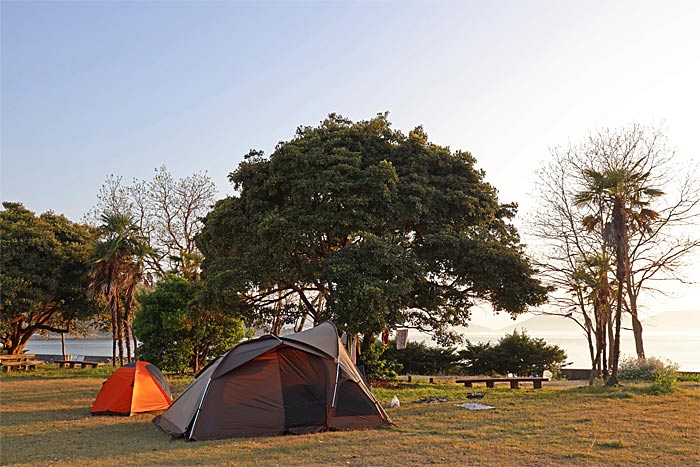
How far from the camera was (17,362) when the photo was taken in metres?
26.2

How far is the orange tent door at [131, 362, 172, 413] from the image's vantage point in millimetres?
13008

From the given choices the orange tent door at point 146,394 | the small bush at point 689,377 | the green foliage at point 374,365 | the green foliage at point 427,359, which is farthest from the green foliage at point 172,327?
the small bush at point 689,377

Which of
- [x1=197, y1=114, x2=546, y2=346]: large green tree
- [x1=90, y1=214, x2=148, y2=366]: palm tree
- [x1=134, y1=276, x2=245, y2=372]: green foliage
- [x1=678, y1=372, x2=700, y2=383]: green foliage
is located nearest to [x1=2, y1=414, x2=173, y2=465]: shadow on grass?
[x1=197, y1=114, x2=546, y2=346]: large green tree

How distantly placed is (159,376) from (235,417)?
4.57 m

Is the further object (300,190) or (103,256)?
(103,256)

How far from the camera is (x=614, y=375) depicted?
17.2m

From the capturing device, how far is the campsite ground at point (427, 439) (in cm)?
812

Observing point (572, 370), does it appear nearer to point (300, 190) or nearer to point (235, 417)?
point (300, 190)

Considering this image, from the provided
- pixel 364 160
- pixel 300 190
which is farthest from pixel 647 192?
pixel 300 190

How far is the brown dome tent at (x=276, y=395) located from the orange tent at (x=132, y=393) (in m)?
2.13

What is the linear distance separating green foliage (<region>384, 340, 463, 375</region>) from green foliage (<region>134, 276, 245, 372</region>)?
37.7 feet

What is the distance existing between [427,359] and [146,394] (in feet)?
68.7

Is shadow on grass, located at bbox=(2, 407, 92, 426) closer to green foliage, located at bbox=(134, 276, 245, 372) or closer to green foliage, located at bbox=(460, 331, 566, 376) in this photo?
green foliage, located at bbox=(134, 276, 245, 372)

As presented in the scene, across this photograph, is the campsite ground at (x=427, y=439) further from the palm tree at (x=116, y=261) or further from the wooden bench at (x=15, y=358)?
the wooden bench at (x=15, y=358)
